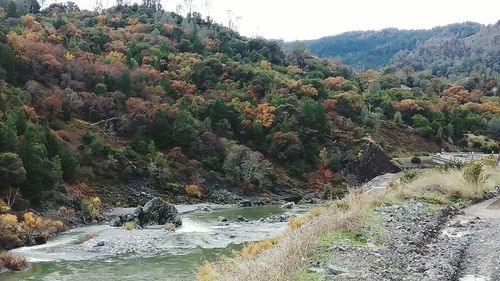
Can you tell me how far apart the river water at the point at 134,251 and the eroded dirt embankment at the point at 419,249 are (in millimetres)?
8521

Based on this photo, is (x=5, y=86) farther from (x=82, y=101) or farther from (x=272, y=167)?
(x=272, y=167)

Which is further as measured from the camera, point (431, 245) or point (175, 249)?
point (175, 249)

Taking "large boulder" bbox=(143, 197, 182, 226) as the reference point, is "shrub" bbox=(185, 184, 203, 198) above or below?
below

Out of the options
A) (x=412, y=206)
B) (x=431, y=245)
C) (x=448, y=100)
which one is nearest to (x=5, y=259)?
(x=412, y=206)

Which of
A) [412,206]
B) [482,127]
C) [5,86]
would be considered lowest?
[482,127]

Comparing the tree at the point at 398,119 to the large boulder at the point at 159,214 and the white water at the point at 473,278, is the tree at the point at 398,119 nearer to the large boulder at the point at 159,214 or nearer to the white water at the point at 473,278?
the large boulder at the point at 159,214

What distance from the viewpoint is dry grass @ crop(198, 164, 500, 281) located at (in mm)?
10164

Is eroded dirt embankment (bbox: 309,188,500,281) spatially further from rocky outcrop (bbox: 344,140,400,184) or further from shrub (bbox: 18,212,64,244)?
rocky outcrop (bbox: 344,140,400,184)

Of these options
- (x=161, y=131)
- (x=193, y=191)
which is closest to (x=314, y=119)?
(x=161, y=131)

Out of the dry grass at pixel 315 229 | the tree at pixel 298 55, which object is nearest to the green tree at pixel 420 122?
the tree at pixel 298 55

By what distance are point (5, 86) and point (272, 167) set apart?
39.8 meters

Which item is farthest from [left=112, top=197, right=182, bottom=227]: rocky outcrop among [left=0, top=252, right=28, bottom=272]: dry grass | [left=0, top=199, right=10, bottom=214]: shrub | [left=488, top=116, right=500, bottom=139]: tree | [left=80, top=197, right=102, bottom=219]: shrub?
[left=488, top=116, right=500, bottom=139]: tree

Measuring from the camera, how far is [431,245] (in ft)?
45.3

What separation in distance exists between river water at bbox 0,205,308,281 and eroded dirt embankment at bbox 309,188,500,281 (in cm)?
852
